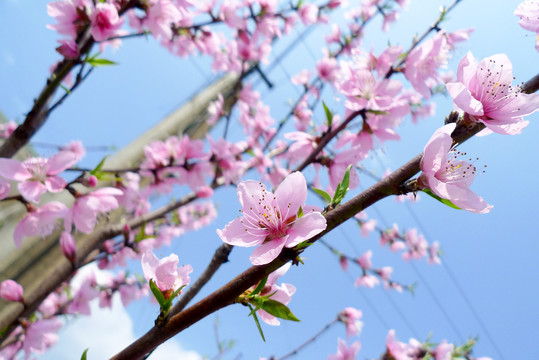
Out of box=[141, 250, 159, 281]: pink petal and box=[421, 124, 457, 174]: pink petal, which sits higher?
box=[141, 250, 159, 281]: pink petal

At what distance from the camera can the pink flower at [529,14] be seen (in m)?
0.88

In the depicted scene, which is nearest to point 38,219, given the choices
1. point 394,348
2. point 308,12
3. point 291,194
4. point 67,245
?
point 67,245

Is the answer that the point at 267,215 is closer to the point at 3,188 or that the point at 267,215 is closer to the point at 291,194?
the point at 291,194

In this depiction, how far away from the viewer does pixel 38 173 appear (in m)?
1.18

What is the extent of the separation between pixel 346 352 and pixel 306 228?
1.55 metres

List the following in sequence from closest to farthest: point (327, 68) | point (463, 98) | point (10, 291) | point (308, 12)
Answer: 1. point (463, 98)
2. point (10, 291)
3. point (327, 68)
4. point (308, 12)

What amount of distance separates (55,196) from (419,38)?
4073 mm

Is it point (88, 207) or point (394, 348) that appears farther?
point (394, 348)

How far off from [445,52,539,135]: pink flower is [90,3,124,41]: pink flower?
4.10 feet

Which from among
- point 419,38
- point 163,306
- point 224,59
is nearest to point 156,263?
point 163,306

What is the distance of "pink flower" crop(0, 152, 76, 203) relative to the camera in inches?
43.8

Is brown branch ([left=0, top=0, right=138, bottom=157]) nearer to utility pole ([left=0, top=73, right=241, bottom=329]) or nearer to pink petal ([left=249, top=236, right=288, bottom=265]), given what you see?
pink petal ([left=249, top=236, right=288, bottom=265])

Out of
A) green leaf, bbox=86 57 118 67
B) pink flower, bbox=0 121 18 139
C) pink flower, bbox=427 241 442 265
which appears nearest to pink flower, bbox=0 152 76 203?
green leaf, bbox=86 57 118 67

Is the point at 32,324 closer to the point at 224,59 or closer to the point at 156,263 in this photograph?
the point at 156,263
